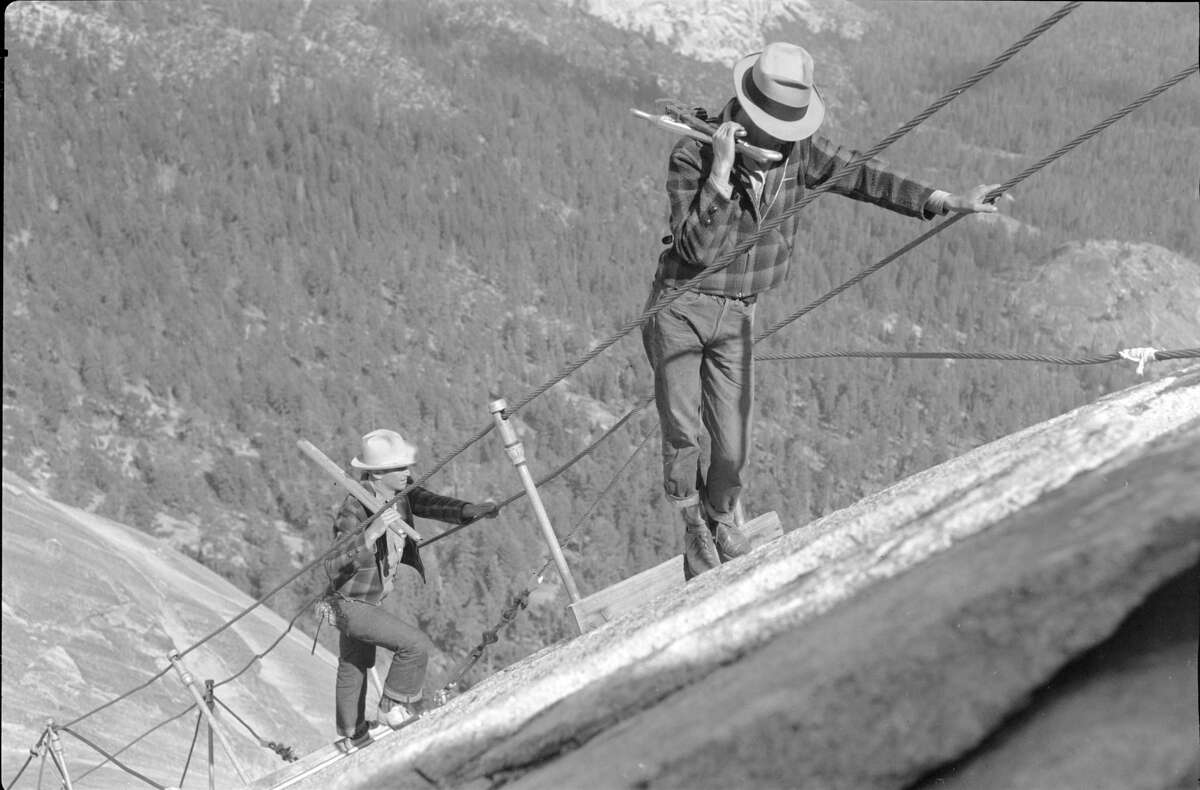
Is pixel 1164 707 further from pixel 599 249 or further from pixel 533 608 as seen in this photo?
pixel 599 249

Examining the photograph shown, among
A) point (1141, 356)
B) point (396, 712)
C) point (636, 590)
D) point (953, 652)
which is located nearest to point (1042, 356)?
point (1141, 356)

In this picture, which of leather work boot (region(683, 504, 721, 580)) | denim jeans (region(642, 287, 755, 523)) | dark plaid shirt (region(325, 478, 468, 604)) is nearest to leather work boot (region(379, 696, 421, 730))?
dark plaid shirt (region(325, 478, 468, 604))

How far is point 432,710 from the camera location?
6.16m

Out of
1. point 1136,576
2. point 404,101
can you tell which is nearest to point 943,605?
point 1136,576

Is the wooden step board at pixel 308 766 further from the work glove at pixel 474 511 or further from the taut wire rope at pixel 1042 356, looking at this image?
the taut wire rope at pixel 1042 356

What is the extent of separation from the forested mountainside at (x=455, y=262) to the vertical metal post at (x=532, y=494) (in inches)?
2005

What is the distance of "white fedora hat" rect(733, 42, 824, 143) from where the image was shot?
212 inches

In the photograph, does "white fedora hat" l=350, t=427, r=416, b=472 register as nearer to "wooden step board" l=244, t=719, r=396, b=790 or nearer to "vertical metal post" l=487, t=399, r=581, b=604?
"vertical metal post" l=487, t=399, r=581, b=604

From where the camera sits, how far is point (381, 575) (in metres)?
6.41

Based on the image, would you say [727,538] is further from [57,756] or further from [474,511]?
[57,756]

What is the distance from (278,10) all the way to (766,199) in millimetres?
126613

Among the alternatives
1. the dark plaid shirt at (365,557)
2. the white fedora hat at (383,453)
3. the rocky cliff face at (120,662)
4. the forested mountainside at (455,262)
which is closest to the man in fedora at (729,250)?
the dark plaid shirt at (365,557)

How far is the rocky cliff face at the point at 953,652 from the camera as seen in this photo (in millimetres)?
3381

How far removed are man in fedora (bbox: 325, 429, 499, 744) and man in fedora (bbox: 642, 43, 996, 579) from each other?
45.9 inches
